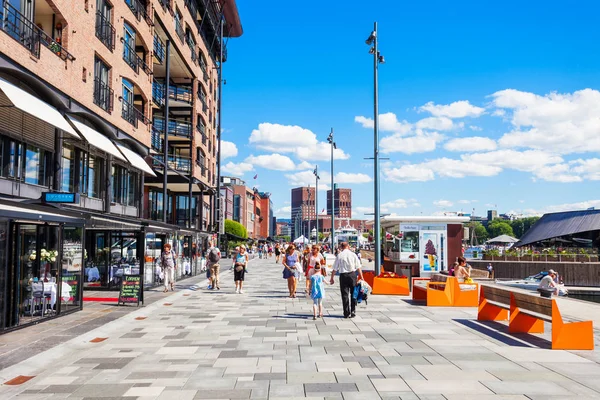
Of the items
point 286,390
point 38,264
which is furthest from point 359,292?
point 38,264

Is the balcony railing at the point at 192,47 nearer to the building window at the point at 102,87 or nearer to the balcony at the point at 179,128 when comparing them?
the balcony at the point at 179,128

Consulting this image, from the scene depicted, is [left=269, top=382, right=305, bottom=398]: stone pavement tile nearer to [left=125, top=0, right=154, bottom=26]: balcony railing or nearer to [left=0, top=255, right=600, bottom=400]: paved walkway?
[left=0, top=255, right=600, bottom=400]: paved walkway

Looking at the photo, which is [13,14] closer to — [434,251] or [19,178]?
[19,178]

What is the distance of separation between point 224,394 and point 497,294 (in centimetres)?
787

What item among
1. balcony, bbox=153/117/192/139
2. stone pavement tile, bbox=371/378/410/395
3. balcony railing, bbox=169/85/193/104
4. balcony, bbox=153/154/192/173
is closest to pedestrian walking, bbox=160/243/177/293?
stone pavement tile, bbox=371/378/410/395

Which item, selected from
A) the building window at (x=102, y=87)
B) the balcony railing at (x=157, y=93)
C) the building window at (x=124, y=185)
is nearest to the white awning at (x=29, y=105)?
the building window at (x=102, y=87)

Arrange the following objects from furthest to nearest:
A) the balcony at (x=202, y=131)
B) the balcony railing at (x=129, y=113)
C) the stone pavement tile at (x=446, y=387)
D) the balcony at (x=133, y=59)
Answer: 1. the balcony at (x=202, y=131)
2. the balcony at (x=133, y=59)
3. the balcony railing at (x=129, y=113)
4. the stone pavement tile at (x=446, y=387)

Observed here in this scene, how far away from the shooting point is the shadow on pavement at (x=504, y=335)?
973 cm

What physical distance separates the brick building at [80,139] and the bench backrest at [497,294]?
952 centimetres

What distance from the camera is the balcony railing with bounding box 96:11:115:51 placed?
21516 millimetres

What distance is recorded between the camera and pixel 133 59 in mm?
26016

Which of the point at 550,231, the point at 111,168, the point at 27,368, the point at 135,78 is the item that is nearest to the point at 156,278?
the point at 111,168

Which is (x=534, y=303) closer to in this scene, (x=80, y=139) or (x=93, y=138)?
(x=93, y=138)

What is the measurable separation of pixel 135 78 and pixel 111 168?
17.8 ft
